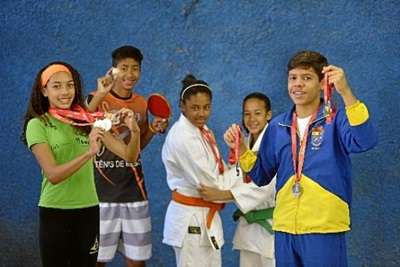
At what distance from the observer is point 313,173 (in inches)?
134

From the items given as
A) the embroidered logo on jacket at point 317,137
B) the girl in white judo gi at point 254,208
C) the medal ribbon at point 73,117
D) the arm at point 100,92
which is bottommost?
the girl in white judo gi at point 254,208

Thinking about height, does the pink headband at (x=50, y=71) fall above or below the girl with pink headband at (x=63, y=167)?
above

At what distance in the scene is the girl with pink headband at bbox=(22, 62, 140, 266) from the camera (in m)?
3.65

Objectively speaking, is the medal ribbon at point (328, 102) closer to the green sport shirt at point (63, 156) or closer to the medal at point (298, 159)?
the medal at point (298, 159)

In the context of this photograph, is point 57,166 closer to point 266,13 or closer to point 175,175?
point 175,175

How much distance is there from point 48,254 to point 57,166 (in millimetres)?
442

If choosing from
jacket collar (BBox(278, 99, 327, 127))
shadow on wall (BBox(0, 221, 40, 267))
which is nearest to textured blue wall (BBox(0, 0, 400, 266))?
shadow on wall (BBox(0, 221, 40, 267))

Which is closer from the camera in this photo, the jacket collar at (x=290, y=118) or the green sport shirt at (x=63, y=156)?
the jacket collar at (x=290, y=118)

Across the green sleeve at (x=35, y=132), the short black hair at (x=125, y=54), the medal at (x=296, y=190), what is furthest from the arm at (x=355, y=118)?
the short black hair at (x=125, y=54)

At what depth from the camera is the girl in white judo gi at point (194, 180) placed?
13.7ft

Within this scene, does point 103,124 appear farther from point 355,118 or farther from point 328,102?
point 355,118

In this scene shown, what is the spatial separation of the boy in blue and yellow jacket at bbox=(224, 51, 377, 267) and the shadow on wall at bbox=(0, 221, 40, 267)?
244 cm

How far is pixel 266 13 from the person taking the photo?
16.2ft

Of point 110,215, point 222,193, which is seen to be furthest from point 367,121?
point 110,215
